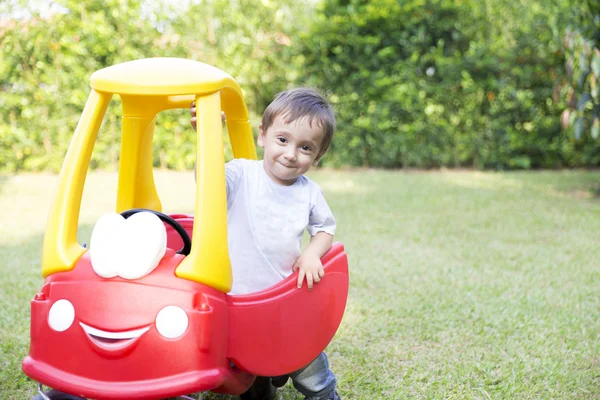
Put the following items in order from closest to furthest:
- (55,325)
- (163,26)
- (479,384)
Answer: (55,325) < (479,384) < (163,26)

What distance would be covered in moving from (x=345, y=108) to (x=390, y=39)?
0.96 meters

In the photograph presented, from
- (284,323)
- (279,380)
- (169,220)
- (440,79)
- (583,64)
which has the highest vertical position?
(583,64)

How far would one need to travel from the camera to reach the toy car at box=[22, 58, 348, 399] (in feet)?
4.67

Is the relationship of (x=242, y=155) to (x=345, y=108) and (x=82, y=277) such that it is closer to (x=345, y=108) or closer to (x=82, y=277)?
(x=82, y=277)

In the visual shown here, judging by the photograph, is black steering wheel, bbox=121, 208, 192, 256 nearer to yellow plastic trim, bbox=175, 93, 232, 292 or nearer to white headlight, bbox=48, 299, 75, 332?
yellow plastic trim, bbox=175, 93, 232, 292

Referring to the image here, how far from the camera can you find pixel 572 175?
6.99 meters

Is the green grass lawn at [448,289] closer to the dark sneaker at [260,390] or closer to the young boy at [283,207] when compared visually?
the dark sneaker at [260,390]

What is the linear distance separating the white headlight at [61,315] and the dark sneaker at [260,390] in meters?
0.65

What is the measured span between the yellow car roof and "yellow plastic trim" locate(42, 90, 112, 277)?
8cm

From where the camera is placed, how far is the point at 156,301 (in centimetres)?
143

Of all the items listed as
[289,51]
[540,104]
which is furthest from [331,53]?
[540,104]

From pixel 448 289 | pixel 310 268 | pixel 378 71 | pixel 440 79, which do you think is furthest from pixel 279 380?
pixel 440 79

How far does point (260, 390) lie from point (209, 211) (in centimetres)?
68

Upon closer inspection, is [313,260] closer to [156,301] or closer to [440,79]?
[156,301]
